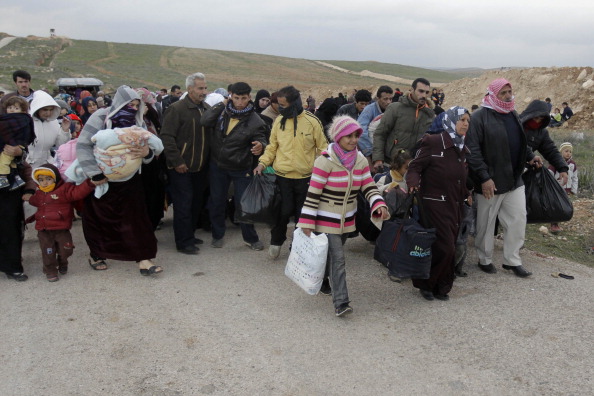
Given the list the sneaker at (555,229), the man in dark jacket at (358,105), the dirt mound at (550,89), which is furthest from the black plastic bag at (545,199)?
the dirt mound at (550,89)

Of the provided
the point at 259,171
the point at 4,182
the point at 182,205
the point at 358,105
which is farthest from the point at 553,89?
the point at 4,182

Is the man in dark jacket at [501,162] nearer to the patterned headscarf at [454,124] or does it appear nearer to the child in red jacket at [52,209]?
the patterned headscarf at [454,124]

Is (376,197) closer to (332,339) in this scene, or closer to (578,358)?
(332,339)

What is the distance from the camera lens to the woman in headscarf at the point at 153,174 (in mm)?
6273

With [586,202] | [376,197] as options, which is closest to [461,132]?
[376,197]

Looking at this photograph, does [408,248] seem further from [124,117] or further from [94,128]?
[94,128]

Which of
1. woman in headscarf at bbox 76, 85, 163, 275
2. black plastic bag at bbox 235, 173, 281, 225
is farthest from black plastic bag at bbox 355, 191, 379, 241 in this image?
woman in headscarf at bbox 76, 85, 163, 275

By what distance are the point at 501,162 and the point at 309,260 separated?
7.89 ft

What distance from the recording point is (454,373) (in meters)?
3.79

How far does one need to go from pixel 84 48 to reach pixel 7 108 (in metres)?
78.4

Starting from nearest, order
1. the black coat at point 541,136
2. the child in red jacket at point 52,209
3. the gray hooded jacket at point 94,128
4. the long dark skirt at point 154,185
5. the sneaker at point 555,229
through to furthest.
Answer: the gray hooded jacket at point 94,128
the child in red jacket at point 52,209
the black coat at point 541,136
the long dark skirt at point 154,185
the sneaker at point 555,229

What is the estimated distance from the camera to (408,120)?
6.33 meters

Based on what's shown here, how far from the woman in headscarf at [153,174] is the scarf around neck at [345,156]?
262cm

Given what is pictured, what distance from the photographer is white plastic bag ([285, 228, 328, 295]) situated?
14.9 ft
